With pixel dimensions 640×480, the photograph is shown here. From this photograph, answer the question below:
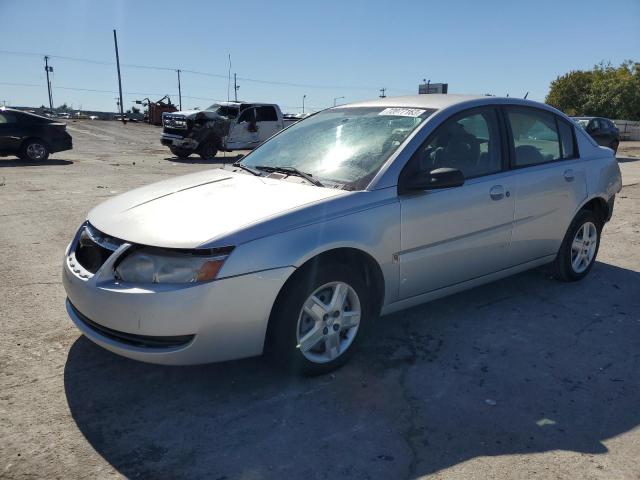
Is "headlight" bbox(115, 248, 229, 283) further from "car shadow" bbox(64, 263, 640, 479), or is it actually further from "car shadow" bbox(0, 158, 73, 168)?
"car shadow" bbox(0, 158, 73, 168)

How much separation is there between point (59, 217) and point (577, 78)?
62195 millimetres

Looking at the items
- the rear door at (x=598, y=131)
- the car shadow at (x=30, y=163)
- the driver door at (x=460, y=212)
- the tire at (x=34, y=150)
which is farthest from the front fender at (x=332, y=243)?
the rear door at (x=598, y=131)

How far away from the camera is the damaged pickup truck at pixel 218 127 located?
17844 millimetres

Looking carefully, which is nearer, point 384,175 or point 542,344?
point 384,175

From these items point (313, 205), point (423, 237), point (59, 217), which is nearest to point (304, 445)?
point (313, 205)

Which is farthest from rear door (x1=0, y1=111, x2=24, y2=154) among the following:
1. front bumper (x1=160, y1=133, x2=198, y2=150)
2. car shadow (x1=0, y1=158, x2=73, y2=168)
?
front bumper (x1=160, y1=133, x2=198, y2=150)

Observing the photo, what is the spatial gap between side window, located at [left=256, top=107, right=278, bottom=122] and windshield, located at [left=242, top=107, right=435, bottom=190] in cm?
1537

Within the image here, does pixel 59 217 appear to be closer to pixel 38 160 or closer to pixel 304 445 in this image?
pixel 304 445

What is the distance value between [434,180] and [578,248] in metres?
2.40

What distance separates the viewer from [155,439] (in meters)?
2.62

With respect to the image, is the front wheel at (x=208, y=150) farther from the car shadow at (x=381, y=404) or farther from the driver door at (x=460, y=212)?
the car shadow at (x=381, y=404)

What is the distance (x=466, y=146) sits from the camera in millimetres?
3943

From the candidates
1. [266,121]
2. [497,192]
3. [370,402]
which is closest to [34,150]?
[266,121]

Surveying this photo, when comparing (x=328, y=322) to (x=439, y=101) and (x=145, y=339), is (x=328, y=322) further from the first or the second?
(x=439, y=101)
